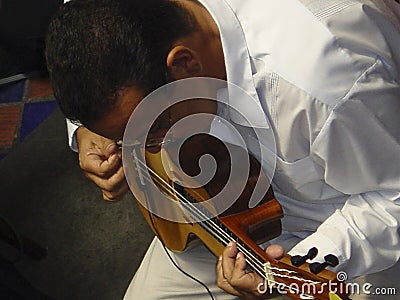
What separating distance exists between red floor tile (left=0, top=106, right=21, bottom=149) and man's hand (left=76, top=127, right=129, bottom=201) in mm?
802

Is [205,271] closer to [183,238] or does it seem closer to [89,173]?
[183,238]

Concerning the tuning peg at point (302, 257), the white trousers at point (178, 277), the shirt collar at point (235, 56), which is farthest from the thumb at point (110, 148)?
the tuning peg at point (302, 257)

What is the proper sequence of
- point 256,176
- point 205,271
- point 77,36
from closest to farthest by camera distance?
point 77,36
point 256,176
point 205,271

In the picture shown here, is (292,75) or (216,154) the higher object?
(292,75)

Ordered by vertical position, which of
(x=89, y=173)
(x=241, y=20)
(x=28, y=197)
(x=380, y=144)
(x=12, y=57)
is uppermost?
(x=241, y=20)

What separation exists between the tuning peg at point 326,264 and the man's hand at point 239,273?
0.20ft

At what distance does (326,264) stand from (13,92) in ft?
4.73

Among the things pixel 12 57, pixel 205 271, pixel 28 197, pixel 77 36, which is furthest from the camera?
pixel 12 57

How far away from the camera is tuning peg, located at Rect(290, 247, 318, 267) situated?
83 cm

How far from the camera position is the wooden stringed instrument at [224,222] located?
836 millimetres

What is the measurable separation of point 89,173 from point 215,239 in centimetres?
28

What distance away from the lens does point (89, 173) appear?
1199mm

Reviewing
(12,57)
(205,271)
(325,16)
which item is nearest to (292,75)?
(325,16)

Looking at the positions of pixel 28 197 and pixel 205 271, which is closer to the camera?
pixel 205 271
